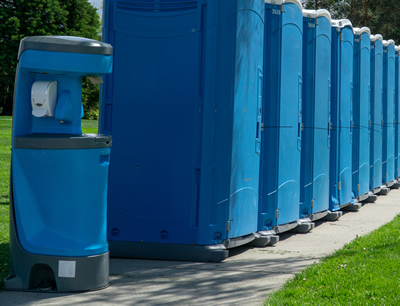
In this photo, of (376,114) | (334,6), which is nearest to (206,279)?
(376,114)

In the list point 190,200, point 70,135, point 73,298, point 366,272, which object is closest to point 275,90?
point 190,200

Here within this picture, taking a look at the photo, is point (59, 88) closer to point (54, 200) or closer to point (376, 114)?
point (54, 200)

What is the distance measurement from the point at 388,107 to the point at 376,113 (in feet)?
4.34

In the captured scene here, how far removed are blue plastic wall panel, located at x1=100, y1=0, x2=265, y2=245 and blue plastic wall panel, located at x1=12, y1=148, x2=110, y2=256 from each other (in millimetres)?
1310

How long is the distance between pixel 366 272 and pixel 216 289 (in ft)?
4.41

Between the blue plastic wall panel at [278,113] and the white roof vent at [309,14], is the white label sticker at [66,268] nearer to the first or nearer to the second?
the blue plastic wall panel at [278,113]

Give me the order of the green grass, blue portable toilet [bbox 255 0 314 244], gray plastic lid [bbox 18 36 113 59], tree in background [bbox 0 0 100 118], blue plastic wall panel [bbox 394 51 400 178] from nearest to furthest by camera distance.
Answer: the green grass < gray plastic lid [bbox 18 36 113 59] < blue portable toilet [bbox 255 0 314 244] < blue plastic wall panel [bbox 394 51 400 178] < tree in background [bbox 0 0 100 118]

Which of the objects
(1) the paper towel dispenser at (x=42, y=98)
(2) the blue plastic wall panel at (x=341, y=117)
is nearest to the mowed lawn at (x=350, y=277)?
(1) the paper towel dispenser at (x=42, y=98)

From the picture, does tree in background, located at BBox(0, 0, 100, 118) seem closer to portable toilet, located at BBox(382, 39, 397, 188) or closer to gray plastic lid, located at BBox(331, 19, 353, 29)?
portable toilet, located at BBox(382, 39, 397, 188)

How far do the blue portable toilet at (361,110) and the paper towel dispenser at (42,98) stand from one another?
6.62 metres

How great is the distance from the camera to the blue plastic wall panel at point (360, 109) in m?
10.1

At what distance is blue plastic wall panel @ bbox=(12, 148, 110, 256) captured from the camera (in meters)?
4.27

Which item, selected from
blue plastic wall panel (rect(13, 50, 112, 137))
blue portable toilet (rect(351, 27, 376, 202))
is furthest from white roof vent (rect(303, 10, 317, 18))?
blue plastic wall panel (rect(13, 50, 112, 137))

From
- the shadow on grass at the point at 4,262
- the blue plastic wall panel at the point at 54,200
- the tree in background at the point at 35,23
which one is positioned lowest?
the shadow on grass at the point at 4,262
